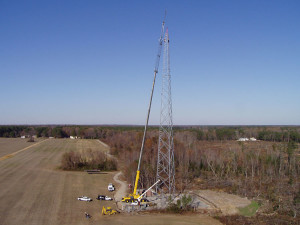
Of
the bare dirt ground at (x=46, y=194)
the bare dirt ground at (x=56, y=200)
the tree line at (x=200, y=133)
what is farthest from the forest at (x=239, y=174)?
the tree line at (x=200, y=133)

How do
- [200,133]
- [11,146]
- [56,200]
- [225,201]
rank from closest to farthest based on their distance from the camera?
[56,200] < [225,201] < [11,146] < [200,133]

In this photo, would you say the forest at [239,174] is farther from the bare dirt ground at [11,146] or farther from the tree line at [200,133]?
the tree line at [200,133]

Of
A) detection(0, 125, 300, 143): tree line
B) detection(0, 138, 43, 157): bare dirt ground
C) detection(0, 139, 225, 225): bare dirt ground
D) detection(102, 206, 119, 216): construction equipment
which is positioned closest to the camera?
detection(0, 139, 225, 225): bare dirt ground

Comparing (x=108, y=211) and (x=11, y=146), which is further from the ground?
(x=11, y=146)

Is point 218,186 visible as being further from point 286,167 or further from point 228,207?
point 286,167

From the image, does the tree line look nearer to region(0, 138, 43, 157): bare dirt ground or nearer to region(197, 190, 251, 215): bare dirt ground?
region(0, 138, 43, 157): bare dirt ground

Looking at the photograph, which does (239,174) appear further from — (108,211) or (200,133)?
(200,133)

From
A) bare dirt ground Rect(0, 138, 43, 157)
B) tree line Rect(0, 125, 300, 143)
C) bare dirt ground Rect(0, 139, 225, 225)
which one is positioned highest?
tree line Rect(0, 125, 300, 143)

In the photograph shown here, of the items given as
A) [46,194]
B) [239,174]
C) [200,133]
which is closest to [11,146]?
[46,194]

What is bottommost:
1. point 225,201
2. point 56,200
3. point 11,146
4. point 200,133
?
point 225,201

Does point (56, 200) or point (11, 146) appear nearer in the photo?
point (56, 200)

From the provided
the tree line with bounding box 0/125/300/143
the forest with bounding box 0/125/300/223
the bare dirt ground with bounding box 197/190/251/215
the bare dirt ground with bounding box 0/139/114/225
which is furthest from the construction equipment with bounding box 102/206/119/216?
the tree line with bounding box 0/125/300/143
